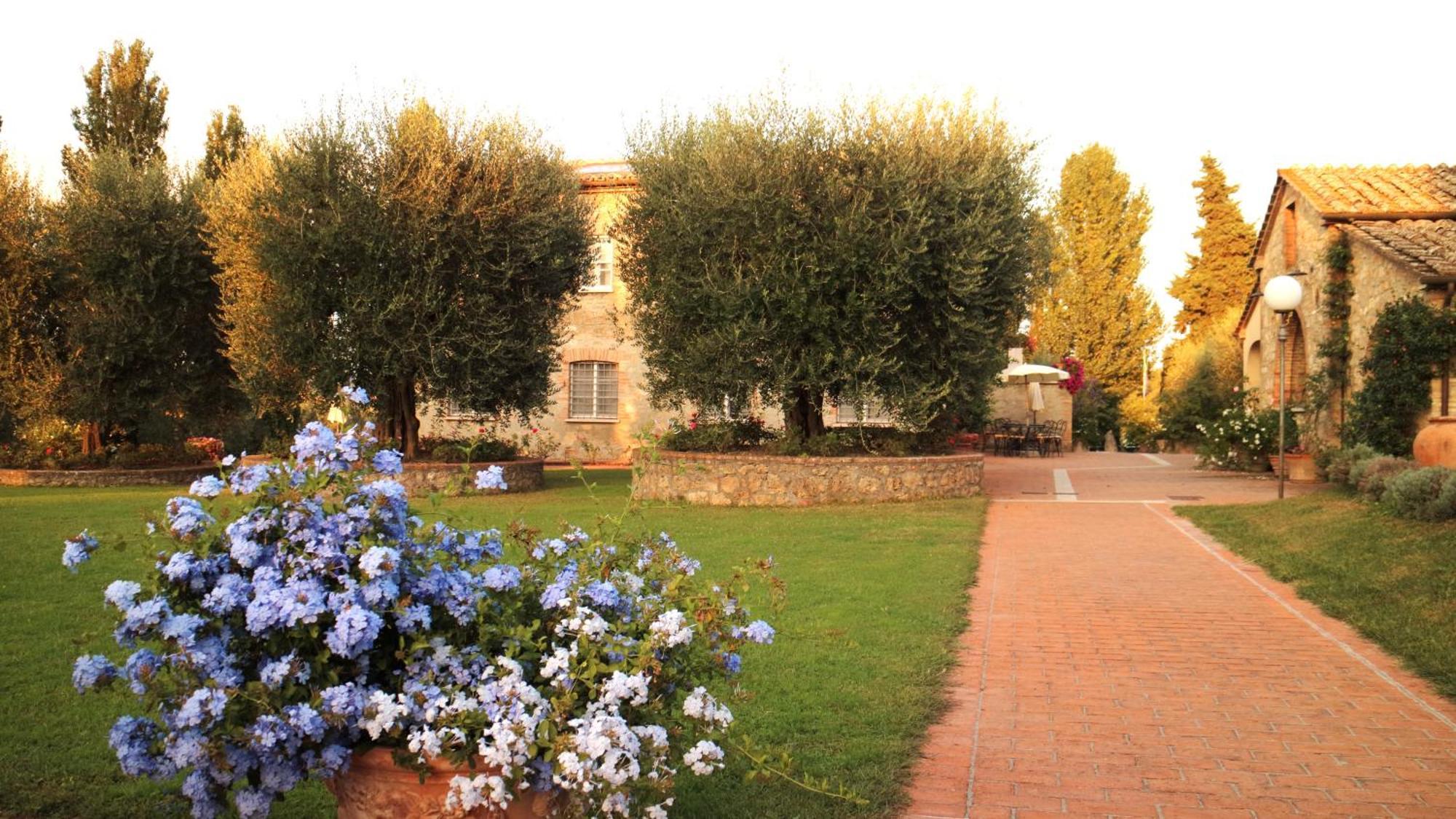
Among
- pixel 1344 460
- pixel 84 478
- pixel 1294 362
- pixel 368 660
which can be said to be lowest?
pixel 84 478

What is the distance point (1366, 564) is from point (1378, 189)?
37.4ft

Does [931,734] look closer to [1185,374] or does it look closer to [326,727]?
[326,727]

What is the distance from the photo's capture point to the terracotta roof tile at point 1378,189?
1730 cm

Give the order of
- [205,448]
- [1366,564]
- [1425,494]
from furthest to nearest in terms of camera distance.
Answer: [205,448] < [1425,494] < [1366,564]

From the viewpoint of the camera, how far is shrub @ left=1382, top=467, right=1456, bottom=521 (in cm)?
1023

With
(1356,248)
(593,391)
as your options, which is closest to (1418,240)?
(1356,248)

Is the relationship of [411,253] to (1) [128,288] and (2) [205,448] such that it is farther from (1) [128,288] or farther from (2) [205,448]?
(2) [205,448]

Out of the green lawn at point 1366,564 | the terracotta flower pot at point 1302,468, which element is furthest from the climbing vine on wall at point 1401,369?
the green lawn at point 1366,564

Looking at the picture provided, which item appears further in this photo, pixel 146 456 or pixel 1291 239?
pixel 146 456

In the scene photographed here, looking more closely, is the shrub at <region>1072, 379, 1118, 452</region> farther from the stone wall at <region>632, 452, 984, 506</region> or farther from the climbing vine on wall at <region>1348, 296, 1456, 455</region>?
the stone wall at <region>632, 452, 984, 506</region>

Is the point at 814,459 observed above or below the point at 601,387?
below

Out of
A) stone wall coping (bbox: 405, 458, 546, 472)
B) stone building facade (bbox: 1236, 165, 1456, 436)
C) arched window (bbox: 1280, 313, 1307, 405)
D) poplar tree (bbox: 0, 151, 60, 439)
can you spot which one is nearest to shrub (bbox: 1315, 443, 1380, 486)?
stone building facade (bbox: 1236, 165, 1456, 436)

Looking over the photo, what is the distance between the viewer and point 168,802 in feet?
10.8

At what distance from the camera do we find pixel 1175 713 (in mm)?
5660
